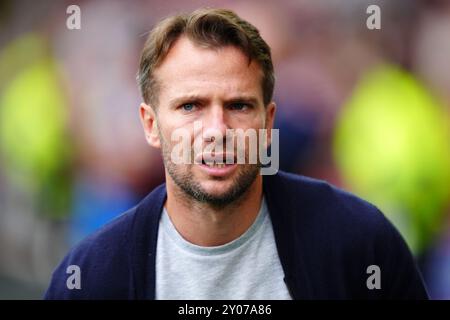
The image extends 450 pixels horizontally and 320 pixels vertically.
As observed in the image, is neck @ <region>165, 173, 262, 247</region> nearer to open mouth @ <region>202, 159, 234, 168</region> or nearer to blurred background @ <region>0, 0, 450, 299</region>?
open mouth @ <region>202, 159, 234, 168</region>

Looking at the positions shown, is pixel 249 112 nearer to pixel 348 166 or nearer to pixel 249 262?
pixel 249 262

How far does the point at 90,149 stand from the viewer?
8.98 feet

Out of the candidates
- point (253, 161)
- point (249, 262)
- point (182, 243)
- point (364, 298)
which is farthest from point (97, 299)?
point (364, 298)

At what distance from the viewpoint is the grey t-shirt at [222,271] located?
1860 millimetres

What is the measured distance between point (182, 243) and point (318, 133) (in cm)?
100

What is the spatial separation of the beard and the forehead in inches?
7.8

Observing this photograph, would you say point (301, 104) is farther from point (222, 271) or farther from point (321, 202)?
point (222, 271)

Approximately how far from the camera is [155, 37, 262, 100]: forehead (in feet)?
5.98

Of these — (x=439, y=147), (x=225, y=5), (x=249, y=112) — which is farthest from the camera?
(x=439, y=147)

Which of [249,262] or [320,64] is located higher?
[320,64]

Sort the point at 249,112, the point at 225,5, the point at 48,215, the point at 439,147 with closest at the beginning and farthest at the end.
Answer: the point at 249,112, the point at 225,5, the point at 439,147, the point at 48,215

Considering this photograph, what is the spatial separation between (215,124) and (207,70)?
Answer: 6.5 inches

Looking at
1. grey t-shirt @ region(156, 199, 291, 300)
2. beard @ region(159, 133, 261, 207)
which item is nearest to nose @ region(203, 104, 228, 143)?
beard @ region(159, 133, 261, 207)

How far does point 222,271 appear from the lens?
187cm
